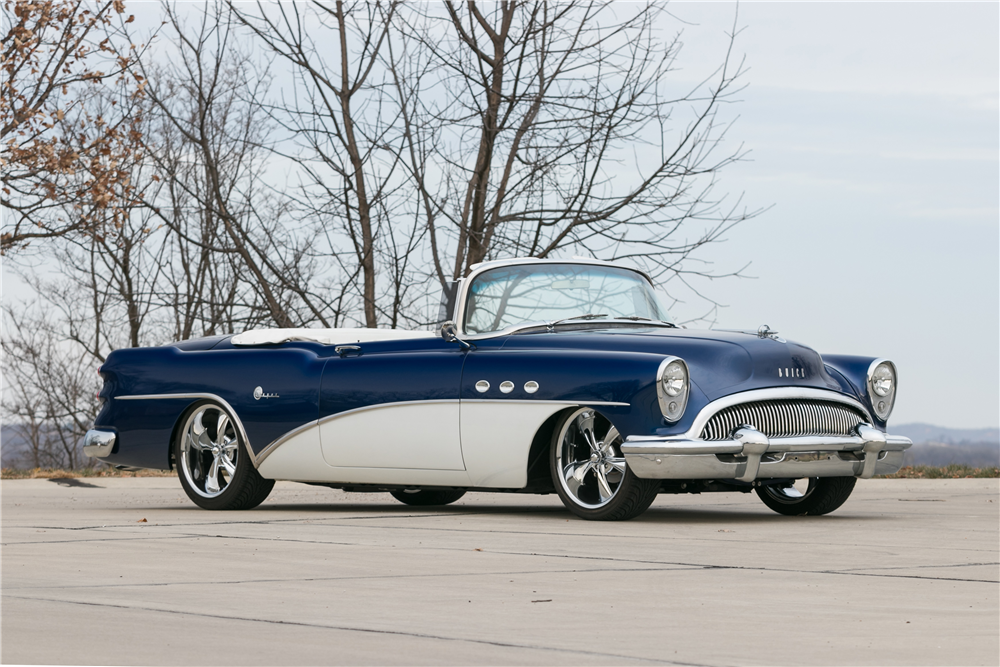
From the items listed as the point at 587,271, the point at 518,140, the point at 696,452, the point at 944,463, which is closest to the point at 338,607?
the point at 696,452

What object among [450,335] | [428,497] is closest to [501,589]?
[450,335]

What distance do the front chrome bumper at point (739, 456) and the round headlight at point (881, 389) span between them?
0.77m

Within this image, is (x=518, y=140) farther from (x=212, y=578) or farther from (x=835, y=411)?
(x=212, y=578)

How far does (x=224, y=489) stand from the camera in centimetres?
968

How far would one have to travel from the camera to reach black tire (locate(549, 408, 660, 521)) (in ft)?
26.2

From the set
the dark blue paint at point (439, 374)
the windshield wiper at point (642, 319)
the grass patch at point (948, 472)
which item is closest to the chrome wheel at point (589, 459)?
the dark blue paint at point (439, 374)

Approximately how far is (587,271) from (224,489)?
9.55 ft

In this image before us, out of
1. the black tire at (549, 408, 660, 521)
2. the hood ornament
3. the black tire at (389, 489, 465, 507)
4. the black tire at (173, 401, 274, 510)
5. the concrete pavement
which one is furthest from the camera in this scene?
the black tire at (389, 489, 465, 507)

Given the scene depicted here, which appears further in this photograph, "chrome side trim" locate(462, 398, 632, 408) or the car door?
the car door

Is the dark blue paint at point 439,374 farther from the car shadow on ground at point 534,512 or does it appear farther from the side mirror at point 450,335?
the car shadow on ground at point 534,512

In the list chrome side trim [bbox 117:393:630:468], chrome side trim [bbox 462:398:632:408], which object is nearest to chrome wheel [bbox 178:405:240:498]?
chrome side trim [bbox 117:393:630:468]

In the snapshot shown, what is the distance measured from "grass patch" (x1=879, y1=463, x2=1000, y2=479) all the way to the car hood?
7164 mm

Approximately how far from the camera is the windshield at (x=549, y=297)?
9133mm

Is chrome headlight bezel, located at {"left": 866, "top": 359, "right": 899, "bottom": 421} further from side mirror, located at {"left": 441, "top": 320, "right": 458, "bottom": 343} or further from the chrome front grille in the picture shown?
side mirror, located at {"left": 441, "top": 320, "right": 458, "bottom": 343}
